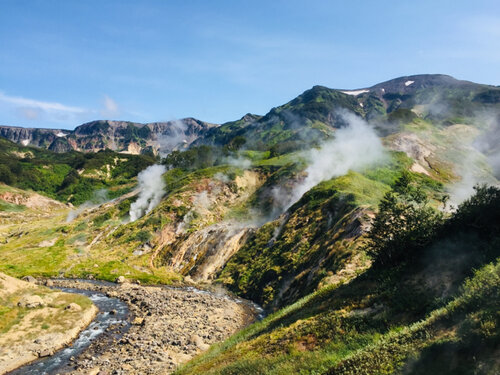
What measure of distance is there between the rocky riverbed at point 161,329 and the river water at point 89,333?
0.83 m

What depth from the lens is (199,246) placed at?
2857 inches

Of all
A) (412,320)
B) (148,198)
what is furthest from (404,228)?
(148,198)

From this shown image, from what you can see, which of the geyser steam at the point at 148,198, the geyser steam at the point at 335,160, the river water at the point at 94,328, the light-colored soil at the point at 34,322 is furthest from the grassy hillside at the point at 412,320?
the geyser steam at the point at 148,198

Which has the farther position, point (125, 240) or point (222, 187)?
point (222, 187)

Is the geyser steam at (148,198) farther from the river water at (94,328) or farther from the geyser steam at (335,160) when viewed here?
the river water at (94,328)

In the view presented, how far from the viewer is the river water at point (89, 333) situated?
90.6ft

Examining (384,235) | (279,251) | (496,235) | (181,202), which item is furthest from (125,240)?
(496,235)

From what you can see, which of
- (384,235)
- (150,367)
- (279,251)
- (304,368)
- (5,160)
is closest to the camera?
(304,368)

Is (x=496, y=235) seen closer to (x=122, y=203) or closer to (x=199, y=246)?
(x=199, y=246)

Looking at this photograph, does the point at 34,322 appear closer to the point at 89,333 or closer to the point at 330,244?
the point at 89,333

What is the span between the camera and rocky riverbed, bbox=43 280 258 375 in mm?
28016

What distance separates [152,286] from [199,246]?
16442mm

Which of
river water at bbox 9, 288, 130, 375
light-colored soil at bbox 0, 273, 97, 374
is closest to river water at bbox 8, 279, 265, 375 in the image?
river water at bbox 9, 288, 130, 375

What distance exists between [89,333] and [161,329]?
26.0ft
